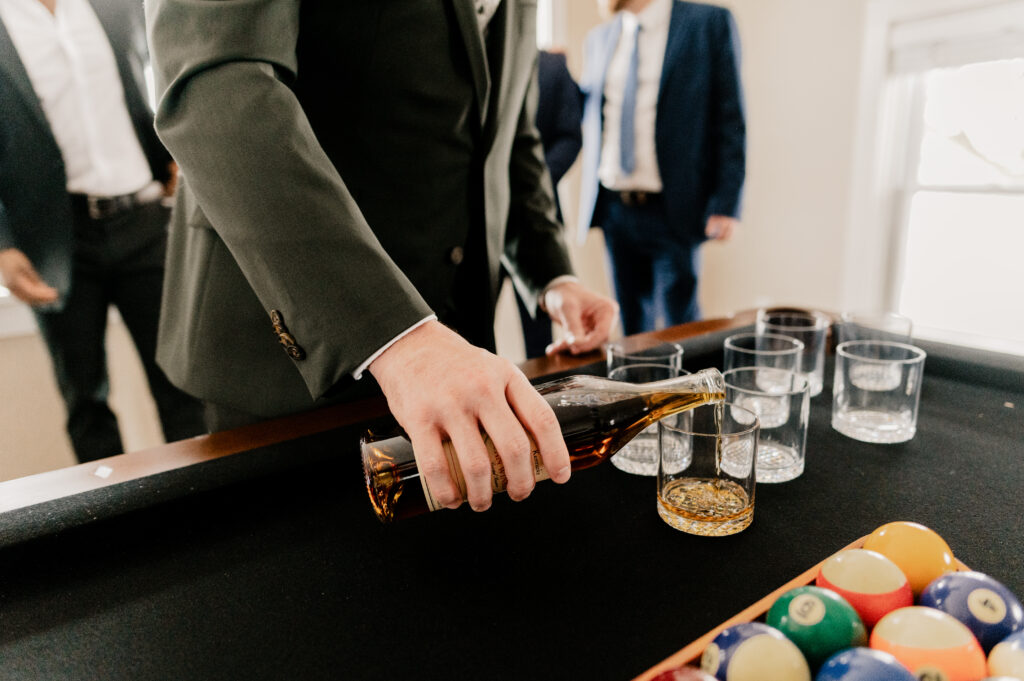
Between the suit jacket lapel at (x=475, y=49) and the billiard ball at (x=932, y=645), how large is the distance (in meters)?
0.87

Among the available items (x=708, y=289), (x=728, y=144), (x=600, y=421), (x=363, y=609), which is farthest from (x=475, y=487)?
(x=708, y=289)

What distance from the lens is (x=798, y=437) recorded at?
843mm

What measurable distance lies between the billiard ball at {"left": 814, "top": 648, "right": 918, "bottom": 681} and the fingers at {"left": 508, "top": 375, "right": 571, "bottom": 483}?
254 millimetres

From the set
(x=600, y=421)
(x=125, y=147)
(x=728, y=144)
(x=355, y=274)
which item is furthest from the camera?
(x=728, y=144)

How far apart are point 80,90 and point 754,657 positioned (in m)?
2.50

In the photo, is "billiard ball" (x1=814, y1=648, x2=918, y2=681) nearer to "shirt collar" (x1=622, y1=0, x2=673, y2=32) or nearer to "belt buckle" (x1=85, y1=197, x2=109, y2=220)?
"belt buckle" (x1=85, y1=197, x2=109, y2=220)

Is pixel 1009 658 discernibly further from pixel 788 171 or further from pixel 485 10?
pixel 788 171

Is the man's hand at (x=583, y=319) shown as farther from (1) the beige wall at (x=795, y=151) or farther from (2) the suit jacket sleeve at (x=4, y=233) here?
(1) the beige wall at (x=795, y=151)

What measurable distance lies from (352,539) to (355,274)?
298 millimetres

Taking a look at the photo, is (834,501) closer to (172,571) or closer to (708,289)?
(172,571)

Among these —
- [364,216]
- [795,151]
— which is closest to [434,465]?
[364,216]

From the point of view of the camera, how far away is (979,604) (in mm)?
492

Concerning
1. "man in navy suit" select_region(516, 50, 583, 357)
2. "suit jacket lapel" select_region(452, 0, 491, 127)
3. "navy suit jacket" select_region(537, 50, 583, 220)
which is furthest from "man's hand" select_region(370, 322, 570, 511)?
"navy suit jacket" select_region(537, 50, 583, 220)

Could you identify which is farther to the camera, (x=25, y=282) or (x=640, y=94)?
(x=640, y=94)
